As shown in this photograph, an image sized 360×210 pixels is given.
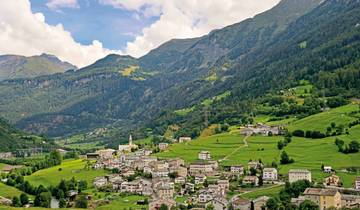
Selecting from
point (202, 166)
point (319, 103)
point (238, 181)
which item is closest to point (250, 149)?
point (202, 166)

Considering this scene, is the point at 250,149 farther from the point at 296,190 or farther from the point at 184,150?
the point at 296,190

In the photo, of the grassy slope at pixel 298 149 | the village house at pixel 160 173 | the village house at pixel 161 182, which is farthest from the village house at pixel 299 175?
the village house at pixel 160 173

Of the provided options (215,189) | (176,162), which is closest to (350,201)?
(215,189)

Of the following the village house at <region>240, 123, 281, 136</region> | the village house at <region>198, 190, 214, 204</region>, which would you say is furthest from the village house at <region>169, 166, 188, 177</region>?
the village house at <region>240, 123, 281, 136</region>

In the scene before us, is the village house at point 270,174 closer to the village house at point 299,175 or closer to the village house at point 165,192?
the village house at point 299,175

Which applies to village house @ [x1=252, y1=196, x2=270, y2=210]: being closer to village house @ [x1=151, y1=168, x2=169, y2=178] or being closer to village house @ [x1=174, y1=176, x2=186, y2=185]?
village house @ [x1=174, y1=176, x2=186, y2=185]

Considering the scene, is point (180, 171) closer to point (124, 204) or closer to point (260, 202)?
point (124, 204)
